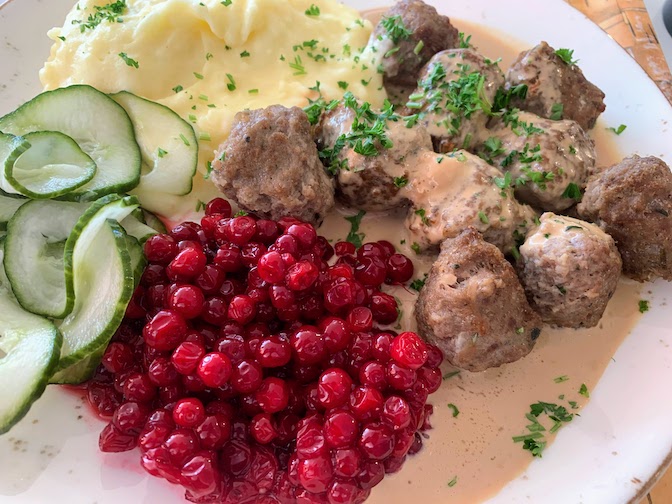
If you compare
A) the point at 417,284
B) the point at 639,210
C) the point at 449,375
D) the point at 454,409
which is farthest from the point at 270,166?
the point at 639,210

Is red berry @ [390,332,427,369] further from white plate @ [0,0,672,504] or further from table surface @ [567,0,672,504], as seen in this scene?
table surface @ [567,0,672,504]

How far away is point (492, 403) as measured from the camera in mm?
3287

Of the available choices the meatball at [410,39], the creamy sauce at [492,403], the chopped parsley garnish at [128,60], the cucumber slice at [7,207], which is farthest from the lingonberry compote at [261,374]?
the meatball at [410,39]

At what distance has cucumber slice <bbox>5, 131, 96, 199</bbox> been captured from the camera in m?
3.36

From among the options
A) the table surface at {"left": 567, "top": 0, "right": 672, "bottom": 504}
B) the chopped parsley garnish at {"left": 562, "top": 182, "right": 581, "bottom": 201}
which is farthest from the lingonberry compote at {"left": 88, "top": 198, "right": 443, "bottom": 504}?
the table surface at {"left": 567, "top": 0, "right": 672, "bottom": 504}

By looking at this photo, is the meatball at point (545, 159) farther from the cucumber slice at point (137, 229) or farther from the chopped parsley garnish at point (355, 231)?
the cucumber slice at point (137, 229)

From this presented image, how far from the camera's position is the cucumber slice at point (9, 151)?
131 inches

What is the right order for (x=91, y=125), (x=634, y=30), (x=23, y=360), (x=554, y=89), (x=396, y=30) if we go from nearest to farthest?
(x=23, y=360) < (x=91, y=125) < (x=554, y=89) < (x=396, y=30) < (x=634, y=30)

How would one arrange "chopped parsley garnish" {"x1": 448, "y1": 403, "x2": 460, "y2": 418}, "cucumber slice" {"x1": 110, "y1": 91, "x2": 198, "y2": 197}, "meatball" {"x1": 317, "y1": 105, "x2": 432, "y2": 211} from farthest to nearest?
"cucumber slice" {"x1": 110, "y1": 91, "x2": 198, "y2": 197} < "meatball" {"x1": 317, "y1": 105, "x2": 432, "y2": 211} < "chopped parsley garnish" {"x1": 448, "y1": 403, "x2": 460, "y2": 418}

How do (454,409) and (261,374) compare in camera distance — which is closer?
(261,374)

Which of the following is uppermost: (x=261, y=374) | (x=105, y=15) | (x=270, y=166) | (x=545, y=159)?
(x=105, y=15)

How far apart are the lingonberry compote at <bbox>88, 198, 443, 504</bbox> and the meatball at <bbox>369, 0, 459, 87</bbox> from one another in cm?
177

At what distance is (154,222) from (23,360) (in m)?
1.23

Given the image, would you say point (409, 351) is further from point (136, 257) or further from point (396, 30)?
point (396, 30)
